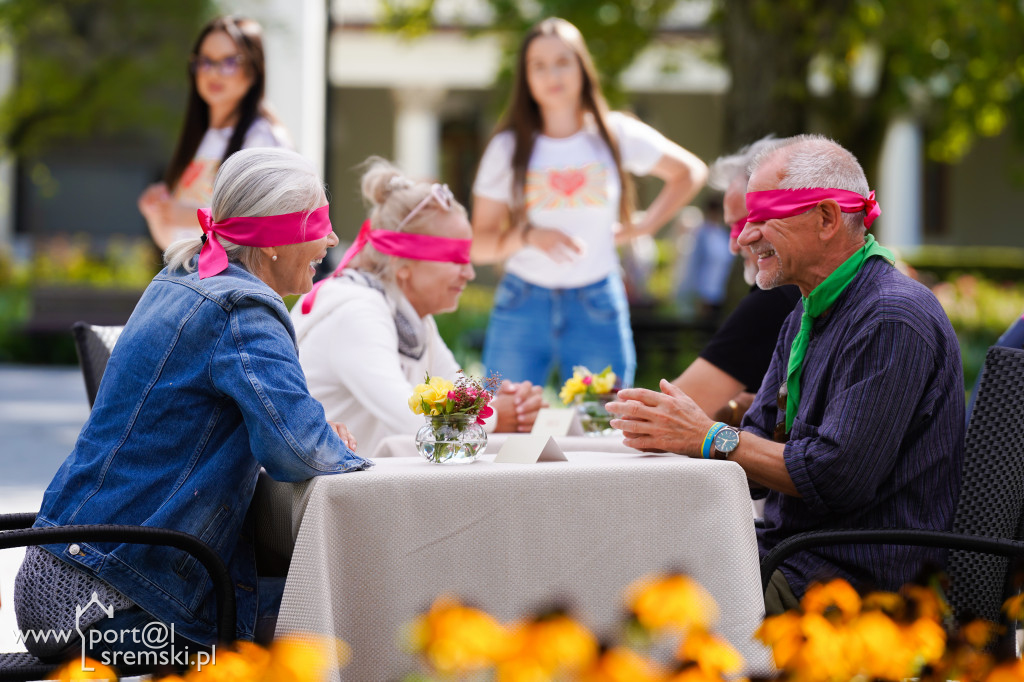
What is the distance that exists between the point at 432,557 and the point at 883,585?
3.61ft

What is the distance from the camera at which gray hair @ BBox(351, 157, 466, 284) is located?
12.6 ft

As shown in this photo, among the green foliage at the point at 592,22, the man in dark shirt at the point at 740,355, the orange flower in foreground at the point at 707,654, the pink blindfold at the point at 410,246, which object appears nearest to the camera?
the orange flower in foreground at the point at 707,654

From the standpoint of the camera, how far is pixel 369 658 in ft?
8.09

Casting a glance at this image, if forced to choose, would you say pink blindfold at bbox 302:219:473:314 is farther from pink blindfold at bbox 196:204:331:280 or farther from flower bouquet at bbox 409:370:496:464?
flower bouquet at bbox 409:370:496:464

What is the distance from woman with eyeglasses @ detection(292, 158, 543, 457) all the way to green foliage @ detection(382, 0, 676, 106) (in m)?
8.94

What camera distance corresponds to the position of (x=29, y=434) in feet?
29.5

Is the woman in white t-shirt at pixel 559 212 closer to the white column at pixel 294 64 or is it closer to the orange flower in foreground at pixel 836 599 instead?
the orange flower in foreground at pixel 836 599

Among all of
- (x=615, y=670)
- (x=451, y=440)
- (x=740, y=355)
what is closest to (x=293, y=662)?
(x=615, y=670)

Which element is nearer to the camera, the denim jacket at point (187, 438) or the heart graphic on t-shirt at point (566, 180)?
the denim jacket at point (187, 438)

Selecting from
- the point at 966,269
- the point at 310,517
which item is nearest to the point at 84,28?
the point at 966,269

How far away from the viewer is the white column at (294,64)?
48.8ft

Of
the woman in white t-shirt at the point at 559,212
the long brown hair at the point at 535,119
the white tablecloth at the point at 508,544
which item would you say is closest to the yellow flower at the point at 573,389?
the white tablecloth at the point at 508,544

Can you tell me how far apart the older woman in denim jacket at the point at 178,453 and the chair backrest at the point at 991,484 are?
4.74 ft

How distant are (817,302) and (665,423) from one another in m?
0.53
